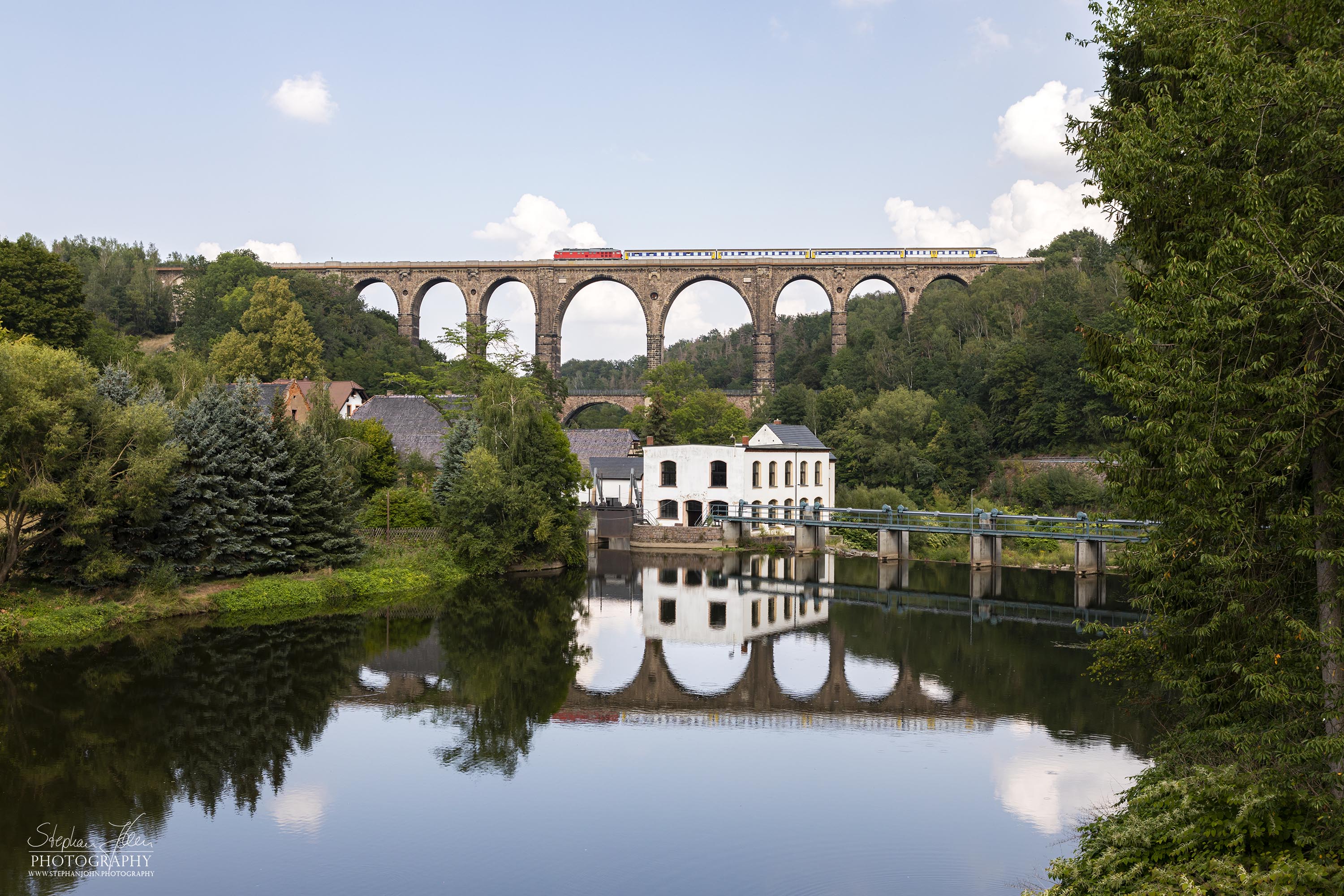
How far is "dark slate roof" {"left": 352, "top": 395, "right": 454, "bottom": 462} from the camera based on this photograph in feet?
139

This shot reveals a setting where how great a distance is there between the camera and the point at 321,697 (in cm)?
1512

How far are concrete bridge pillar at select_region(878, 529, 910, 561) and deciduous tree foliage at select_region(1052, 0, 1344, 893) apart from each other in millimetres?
25069

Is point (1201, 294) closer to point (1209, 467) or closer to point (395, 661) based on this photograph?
point (1209, 467)

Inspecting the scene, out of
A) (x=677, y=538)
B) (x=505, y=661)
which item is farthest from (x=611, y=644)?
(x=677, y=538)

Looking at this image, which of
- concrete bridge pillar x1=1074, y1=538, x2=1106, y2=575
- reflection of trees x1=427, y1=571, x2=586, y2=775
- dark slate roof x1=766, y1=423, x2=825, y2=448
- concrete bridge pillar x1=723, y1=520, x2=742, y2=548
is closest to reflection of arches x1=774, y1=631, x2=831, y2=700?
reflection of trees x1=427, y1=571, x2=586, y2=775

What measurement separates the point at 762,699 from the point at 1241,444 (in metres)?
9.42

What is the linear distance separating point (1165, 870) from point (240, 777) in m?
9.63

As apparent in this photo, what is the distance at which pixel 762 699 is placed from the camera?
15758 millimetres

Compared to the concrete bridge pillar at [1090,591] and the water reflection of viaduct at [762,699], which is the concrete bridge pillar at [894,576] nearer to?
the concrete bridge pillar at [1090,591]

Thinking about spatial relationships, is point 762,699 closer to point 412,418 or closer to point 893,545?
point 893,545

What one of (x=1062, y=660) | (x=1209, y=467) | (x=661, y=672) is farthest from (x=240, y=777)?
(x=1062, y=660)

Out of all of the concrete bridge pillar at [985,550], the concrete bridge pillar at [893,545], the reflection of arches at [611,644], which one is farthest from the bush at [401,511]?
the concrete bridge pillar at [985,550]

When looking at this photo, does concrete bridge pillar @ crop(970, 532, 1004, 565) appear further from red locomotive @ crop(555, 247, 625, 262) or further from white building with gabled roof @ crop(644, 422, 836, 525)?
red locomotive @ crop(555, 247, 625, 262)

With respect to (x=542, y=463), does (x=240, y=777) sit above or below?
below
